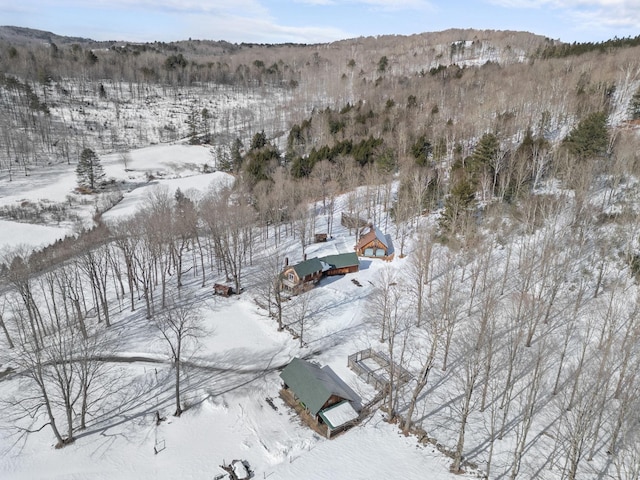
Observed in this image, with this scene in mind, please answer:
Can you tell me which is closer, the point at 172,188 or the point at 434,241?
the point at 434,241

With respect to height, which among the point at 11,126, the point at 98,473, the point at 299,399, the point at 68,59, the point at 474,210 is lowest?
the point at 98,473

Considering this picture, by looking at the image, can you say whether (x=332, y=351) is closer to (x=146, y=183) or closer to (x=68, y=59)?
(x=146, y=183)

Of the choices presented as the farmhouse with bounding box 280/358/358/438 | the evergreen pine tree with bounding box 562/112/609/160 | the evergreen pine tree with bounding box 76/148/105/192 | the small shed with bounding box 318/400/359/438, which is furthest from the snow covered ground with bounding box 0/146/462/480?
the evergreen pine tree with bounding box 76/148/105/192

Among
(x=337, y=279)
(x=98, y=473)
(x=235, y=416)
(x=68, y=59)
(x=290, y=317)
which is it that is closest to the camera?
(x=98, y=473)

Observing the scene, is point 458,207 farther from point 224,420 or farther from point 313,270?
point 224,420

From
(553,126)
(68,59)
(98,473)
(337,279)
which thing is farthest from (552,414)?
(68,59)

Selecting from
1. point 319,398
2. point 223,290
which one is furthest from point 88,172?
point 319,398
